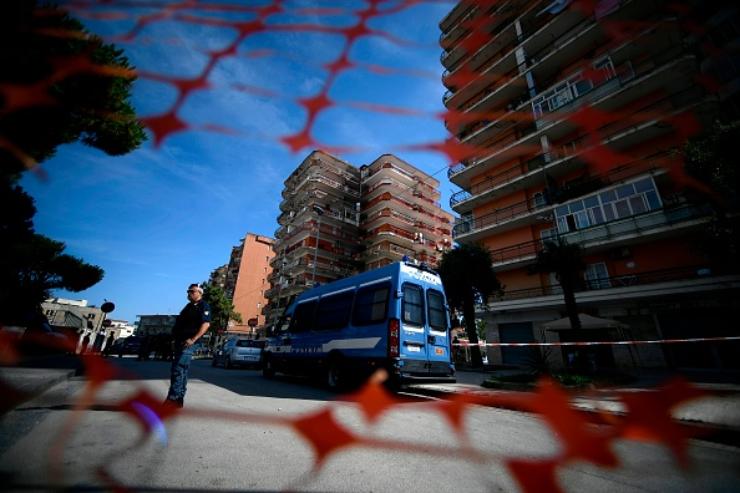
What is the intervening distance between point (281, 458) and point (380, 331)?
406 centimetres

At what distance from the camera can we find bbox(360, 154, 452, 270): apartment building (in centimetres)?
3544

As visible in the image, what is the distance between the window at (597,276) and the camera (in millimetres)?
16169

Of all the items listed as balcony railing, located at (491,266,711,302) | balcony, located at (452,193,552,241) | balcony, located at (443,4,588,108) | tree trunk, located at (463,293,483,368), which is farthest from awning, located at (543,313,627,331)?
balcony, located at (443,4,588,108)

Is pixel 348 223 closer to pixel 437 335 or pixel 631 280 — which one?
pixel 631 280

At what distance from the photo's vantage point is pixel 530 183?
19922mm

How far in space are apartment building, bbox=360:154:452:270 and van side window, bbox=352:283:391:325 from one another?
87.0 ft

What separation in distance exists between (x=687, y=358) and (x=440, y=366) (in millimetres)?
14279

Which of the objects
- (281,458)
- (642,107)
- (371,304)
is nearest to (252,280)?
(371,304)

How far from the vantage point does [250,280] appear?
1955 inches

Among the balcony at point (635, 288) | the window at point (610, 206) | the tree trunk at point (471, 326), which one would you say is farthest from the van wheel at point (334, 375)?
the window at point (610, 206)

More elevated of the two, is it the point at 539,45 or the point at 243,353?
the point at 539,45

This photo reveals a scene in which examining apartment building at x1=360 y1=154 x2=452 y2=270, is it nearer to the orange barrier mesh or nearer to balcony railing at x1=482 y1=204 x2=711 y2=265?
balcony railing at x1=482 y1=204 x2=711 y2=265

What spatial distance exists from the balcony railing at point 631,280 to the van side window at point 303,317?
46.4 feet

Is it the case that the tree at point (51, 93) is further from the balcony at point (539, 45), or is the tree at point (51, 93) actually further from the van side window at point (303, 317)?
the balcony at point (539, 45)
